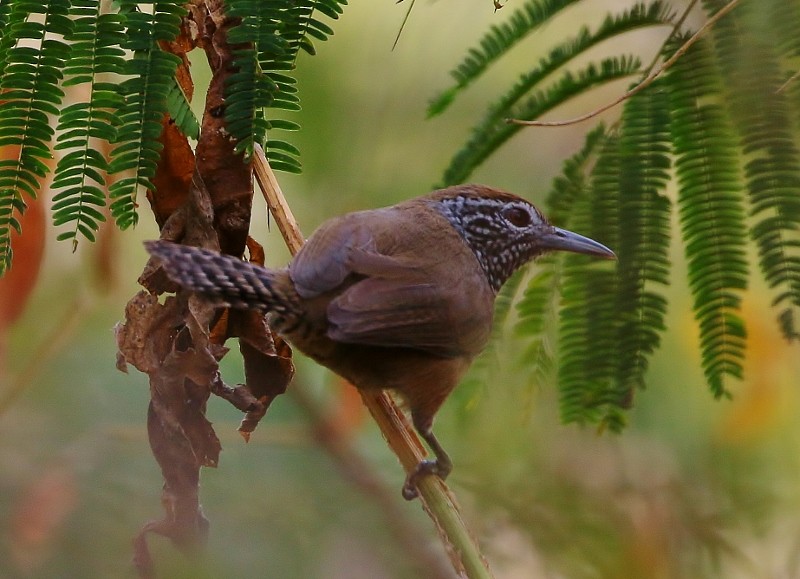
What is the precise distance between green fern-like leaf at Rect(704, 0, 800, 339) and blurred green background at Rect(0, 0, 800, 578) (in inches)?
17.0

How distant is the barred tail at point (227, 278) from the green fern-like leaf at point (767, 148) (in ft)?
3.94

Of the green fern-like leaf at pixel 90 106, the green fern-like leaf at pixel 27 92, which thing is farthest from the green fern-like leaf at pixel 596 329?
the green fern-like leaf at pixel 27 92

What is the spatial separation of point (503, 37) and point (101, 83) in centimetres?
117

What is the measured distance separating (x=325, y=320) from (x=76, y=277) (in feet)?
4.20

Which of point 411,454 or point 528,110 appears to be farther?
point 528,110

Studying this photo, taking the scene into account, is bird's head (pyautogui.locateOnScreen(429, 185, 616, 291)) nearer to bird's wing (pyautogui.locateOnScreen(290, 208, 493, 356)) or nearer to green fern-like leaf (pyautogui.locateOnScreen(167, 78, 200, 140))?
bird's wing (pyautogui.locateOnScreen(290, 208, 493, 356))

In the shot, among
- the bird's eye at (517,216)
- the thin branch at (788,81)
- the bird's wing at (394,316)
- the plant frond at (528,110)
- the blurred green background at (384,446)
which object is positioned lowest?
the blurred green background at (384,446)

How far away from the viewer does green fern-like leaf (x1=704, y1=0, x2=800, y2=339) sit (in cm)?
246

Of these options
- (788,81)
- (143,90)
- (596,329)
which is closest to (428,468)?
(596,329)

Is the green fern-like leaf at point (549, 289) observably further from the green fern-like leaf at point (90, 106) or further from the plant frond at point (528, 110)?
the green fern-like leaf at point (90, 106)

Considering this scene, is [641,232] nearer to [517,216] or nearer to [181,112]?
[517,216]

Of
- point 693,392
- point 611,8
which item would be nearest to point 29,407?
point 611,8

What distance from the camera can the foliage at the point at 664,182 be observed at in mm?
2490

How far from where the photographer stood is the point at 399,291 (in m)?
2.64
